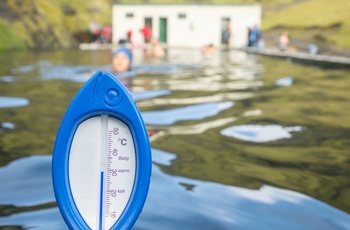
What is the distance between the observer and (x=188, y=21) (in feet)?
105

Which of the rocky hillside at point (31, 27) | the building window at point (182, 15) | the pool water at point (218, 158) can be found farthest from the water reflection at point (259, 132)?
the building window at point (182, 15)

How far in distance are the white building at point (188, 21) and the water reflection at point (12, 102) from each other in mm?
25730

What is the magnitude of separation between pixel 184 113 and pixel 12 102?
1.96m

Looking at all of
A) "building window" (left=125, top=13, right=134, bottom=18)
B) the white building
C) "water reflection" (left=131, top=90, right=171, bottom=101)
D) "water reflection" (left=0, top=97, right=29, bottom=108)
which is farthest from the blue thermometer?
"building window" (left=125, top=13, right=134, bottom=18)

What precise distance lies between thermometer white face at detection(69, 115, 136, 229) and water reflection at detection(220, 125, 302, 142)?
8.61 ft

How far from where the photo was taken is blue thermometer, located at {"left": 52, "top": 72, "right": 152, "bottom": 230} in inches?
55.7

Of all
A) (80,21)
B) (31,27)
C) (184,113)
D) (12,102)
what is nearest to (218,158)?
(184,113)

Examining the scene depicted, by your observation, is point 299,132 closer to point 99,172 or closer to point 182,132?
point 182,132

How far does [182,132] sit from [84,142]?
109 inches

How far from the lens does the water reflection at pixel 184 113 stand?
15.6 ft

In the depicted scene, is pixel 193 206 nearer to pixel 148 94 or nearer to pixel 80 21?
pixel 148 94

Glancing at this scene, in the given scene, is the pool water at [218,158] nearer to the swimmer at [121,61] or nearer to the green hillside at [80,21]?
the swimmer at [121,61]

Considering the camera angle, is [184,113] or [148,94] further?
[148,94]

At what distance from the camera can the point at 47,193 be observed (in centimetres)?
248
